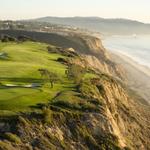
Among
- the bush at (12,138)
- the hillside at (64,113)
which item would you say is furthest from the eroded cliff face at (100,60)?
the bush at (12,138)

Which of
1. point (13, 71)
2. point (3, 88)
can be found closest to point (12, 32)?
point (13, 71)

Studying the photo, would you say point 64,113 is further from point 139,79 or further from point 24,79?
point 139,79

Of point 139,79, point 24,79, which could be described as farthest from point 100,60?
point 24,79

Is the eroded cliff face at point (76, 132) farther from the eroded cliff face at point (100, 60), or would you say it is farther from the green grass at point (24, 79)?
the eroded cliff face at point (100, 60)

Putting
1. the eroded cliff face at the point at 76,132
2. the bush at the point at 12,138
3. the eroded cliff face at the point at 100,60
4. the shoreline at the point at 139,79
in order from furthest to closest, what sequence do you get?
the eroded cliff face at the point at 100,60 → the shoreline at the point at 139,79 → the eroded cliff face at the point at 76,132 → the bush at the point at 12,138

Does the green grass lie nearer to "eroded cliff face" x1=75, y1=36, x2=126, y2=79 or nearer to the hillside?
the hillside

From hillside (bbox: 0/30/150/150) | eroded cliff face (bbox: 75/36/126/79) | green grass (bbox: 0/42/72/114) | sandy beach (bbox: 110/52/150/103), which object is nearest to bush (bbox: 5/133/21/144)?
hillside (bbox: 0/30/150/150)

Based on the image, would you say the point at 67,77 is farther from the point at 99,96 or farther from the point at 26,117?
the point at 26,117

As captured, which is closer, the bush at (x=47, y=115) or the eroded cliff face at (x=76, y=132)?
the eroded cliff face at (x=76, y=132)
